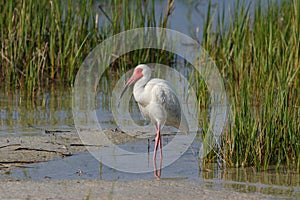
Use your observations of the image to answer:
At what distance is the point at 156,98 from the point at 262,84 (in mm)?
1621

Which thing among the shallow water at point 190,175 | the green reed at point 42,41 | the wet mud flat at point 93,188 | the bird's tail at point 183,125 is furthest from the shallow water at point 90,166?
the green reed at point 42,41

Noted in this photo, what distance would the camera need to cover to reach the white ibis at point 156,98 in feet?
21.9

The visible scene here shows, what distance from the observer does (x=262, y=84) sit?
7773 mm

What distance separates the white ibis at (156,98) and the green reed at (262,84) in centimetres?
57

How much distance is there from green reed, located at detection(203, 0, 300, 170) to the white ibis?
1.86 feet

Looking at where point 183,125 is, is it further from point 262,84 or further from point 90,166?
point 90,166

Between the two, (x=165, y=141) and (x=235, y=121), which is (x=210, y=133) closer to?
(x=235, y=121)

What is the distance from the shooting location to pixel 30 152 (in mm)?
6230

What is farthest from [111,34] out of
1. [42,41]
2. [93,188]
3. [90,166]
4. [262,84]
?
[93,188]

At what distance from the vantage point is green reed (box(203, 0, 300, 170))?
18.9 feet

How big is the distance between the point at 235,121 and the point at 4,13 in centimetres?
423

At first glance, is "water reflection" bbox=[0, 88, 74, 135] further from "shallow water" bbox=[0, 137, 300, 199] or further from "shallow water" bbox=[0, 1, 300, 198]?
"shallow water" bbox=[0, 137, 300, 199]

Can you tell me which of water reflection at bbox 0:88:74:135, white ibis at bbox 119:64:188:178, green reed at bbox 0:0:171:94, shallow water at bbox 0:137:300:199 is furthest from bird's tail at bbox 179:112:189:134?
green reed at bbox 0:0:171:94

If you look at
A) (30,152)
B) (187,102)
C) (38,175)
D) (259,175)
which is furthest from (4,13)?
(259,175)
